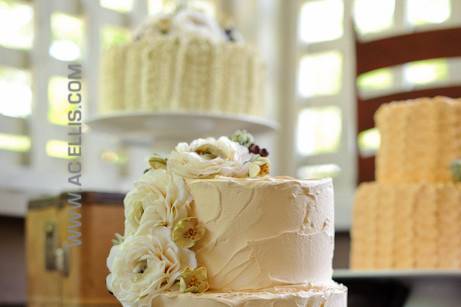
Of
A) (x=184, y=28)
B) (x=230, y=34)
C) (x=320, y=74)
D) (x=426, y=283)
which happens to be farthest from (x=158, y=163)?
(x=320, y=74)

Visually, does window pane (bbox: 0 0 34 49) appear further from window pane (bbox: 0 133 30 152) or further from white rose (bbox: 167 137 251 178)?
white rose (bbox: 167 137 251 178)

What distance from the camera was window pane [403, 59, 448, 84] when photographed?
3388 mm

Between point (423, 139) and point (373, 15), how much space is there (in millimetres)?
1510

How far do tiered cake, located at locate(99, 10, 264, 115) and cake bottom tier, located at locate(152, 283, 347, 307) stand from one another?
153cm

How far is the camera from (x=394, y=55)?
304 centimetres

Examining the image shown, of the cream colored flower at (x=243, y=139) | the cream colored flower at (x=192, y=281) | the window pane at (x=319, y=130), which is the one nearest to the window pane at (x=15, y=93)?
the window pane at (x=319, y=130)

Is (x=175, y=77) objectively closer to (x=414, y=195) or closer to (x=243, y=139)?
(x=414, y=195)

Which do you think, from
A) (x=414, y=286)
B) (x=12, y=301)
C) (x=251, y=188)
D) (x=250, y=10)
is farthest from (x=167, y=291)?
(x=250, y=10)

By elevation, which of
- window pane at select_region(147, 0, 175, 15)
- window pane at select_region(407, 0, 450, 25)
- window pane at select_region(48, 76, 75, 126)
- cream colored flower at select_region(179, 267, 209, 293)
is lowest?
cream colored flower at select_region(179, 267, 209, 293)

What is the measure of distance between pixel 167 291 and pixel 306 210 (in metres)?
0.23

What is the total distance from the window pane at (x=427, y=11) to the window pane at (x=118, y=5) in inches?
45.9

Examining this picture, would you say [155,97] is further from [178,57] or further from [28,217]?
[28,217]

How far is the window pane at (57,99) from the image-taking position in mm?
3062

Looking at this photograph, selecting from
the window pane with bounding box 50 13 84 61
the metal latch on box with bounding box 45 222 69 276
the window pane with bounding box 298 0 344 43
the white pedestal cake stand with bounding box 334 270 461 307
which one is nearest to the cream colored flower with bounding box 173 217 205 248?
the white pedestal cake stand with bounding box 334 270 461 307
